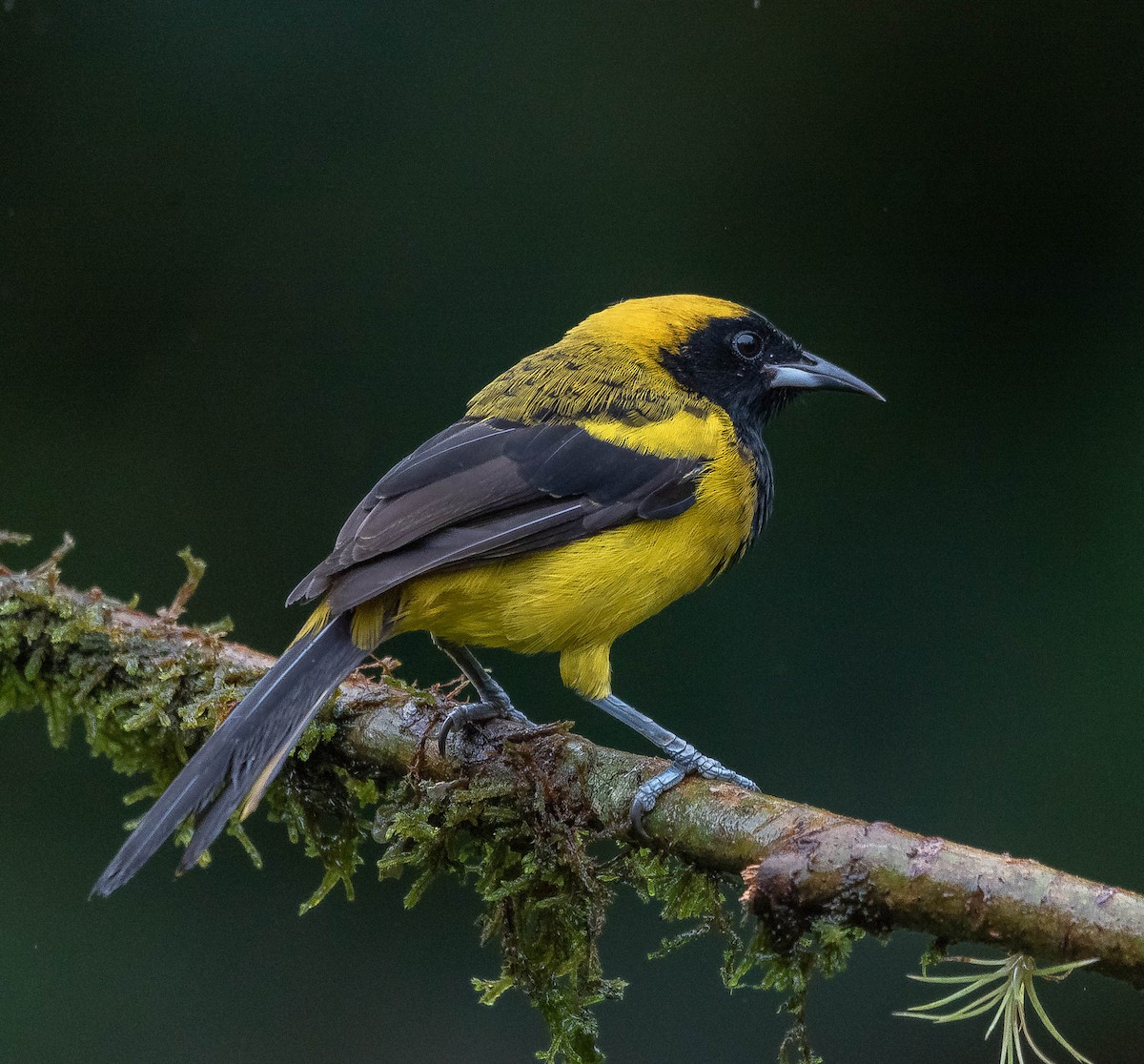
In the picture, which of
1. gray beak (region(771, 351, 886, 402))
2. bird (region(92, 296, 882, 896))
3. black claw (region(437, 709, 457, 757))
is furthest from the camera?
gray beak (region(771, 351, 886, 402))

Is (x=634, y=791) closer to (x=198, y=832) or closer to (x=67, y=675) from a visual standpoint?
(x=198, y=832)

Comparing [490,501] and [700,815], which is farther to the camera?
[490,501]

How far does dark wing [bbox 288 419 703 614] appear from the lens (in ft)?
11.0

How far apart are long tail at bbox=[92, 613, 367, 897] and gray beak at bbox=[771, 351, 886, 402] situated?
1886 mm

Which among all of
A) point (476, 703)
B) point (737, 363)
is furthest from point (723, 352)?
point (476, 703)

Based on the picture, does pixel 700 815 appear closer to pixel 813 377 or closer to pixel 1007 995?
pixel 1007 995

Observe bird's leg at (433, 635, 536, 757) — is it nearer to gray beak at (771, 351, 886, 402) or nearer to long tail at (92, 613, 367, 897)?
long tail at (92, 613, 367, 897)

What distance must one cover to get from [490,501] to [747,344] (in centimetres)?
130

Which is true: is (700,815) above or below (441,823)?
above

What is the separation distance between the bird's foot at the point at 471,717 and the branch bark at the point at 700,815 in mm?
47

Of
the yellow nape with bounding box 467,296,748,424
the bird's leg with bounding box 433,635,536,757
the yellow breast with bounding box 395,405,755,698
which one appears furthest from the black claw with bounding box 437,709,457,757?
the yellow nape with bounding box 467,296,748,424

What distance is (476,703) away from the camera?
11.4ft

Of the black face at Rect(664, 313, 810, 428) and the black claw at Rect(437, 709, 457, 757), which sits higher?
the black face at Rect(664, 313, 810, 428)

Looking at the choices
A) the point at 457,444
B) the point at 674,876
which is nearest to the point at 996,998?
the point at 674,876
